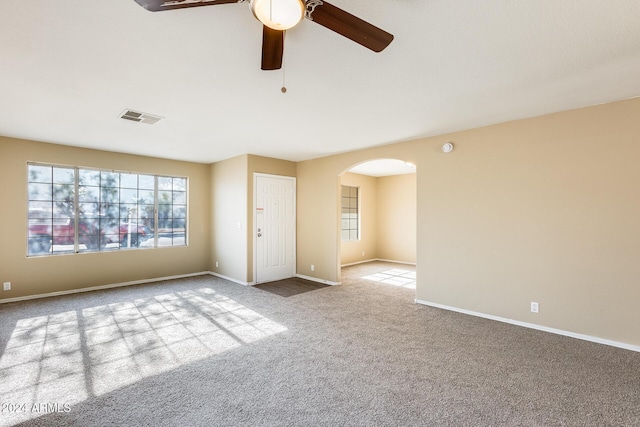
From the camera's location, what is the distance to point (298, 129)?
4.12 m

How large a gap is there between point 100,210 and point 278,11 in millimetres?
5763

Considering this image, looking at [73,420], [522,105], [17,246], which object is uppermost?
[522,105]

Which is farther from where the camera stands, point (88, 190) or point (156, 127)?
point (88, 190)

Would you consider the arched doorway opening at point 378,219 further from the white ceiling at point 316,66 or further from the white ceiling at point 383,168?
the white ceiling at point 316,66

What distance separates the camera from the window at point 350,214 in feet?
27.2

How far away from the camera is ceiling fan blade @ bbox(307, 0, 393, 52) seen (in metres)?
1.38

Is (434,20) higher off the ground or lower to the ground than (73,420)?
higher

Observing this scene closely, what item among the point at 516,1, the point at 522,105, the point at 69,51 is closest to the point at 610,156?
the point at 522,105

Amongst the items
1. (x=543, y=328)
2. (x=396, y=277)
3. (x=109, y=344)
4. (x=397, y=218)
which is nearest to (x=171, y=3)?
(x=109, y=344)

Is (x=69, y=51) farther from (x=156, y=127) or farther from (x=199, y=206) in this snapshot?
(x=199, y=206)

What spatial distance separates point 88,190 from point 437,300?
6303 millimetres

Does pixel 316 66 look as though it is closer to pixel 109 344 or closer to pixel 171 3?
pixel 171 3

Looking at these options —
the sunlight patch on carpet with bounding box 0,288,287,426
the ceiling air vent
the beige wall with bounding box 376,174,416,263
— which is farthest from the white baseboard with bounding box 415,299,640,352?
the ceiling air vent

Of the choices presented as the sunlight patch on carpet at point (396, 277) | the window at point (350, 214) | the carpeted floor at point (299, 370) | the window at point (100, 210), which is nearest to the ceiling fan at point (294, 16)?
the carpeted floor at point (299, 370)
